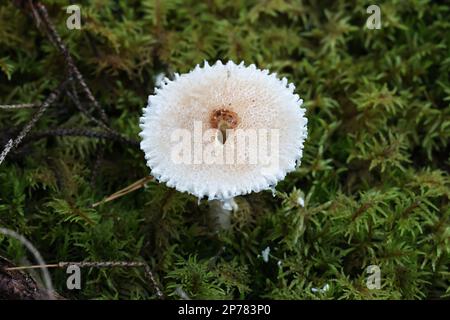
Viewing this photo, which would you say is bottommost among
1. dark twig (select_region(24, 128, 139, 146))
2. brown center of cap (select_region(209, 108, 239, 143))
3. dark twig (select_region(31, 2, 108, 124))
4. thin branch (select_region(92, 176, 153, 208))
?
thin branch (select_region(92, 176, 153, 208))

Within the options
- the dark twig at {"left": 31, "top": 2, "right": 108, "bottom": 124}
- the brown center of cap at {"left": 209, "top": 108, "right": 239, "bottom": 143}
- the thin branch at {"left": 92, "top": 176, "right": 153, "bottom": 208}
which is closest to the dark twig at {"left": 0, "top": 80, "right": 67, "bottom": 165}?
the dark twig at {"left": 31, "top": 2, "right": 108, "bottom": 124}

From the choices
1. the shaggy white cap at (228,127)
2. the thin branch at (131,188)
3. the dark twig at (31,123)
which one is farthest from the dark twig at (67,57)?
the shaggy white cap at (228,127)

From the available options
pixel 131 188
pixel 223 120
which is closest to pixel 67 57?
pixel 131 188

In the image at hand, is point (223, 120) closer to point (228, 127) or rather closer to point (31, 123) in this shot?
point (228, 127)

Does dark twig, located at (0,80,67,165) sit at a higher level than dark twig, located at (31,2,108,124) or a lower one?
lower

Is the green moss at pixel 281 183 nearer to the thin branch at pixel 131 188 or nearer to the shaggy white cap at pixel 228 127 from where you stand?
the thin branch at pixel 131 188

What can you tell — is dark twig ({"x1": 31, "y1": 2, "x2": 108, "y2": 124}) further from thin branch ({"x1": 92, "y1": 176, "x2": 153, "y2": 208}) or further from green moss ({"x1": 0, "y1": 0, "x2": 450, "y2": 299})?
thin branch ({"x1": 92, "y1": 176, "x2": 153, "y2": 208})

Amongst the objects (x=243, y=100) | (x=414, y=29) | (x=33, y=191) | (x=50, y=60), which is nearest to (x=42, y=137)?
(x=33, y=191)

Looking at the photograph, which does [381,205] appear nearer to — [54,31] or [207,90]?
[207,90]

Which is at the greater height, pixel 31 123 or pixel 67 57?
pixel 67 57

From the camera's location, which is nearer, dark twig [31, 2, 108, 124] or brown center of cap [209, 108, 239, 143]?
brown center of cap [209, 108, 239, 143]
